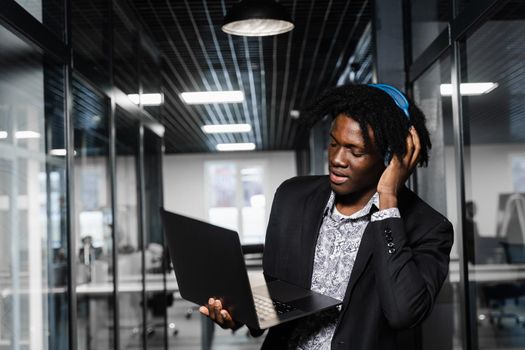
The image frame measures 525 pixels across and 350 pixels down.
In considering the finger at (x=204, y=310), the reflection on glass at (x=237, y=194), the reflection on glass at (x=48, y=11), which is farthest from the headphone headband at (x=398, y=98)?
the reflection on glass at (x=237, y=194)

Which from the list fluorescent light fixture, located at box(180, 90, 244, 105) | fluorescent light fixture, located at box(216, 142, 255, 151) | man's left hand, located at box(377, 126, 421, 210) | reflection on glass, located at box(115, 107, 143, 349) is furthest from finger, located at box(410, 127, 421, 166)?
fluorescent light fixture, located at box(216, 142, 255, 151)

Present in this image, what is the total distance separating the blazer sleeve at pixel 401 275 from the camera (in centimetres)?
123

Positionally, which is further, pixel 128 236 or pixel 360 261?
pixel 128 236

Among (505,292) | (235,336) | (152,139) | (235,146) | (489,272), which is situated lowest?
(235,336)

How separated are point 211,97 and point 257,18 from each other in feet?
13.8

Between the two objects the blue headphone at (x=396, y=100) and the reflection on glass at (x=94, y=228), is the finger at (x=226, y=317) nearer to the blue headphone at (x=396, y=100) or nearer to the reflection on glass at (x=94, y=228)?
the blue headphone at (x=396, y=100)

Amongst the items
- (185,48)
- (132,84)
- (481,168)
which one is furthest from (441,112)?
(185,48)

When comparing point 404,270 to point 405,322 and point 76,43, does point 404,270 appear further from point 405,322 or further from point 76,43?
point 76,43

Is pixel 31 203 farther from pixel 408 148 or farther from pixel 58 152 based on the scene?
pixel 408 148

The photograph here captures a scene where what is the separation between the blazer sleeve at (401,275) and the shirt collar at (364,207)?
7 centimetres

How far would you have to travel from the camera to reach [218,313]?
124 centimetres

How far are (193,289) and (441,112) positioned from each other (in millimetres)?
1420

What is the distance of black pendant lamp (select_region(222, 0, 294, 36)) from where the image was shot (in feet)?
9.59

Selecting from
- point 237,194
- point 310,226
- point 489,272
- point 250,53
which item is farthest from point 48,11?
point 237,194
